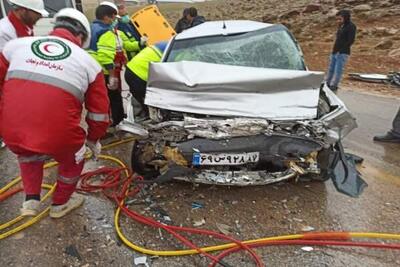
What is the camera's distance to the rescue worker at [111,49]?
4645 millimetres

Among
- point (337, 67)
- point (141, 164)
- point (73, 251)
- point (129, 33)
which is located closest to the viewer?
point (73, 251)

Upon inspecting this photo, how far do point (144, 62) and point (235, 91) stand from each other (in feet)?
3.55

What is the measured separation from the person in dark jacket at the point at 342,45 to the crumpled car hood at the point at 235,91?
18.3ft

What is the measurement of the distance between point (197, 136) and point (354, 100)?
217 inches

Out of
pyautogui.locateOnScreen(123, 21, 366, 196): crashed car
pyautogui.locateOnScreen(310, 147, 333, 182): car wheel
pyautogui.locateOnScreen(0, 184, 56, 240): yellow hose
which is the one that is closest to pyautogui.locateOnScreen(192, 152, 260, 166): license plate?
pyautogui.locateOnScreen(123, 21, 366, 196): crashed car

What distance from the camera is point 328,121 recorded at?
10.9 feet

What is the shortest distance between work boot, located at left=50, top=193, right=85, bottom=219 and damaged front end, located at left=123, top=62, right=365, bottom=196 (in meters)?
0.62

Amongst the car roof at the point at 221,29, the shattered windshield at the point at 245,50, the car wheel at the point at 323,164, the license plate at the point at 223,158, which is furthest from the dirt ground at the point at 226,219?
the car roof at the point at 221,29

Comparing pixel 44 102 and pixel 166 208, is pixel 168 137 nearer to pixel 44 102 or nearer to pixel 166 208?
pixel 166 208

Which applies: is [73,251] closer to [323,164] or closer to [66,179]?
[66,179]

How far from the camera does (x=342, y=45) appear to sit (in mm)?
8703

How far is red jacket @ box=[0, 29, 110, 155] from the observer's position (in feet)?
8.73

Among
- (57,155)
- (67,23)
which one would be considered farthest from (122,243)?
(67,23)

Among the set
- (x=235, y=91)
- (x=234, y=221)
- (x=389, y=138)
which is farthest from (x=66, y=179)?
(x=389, y=138)
